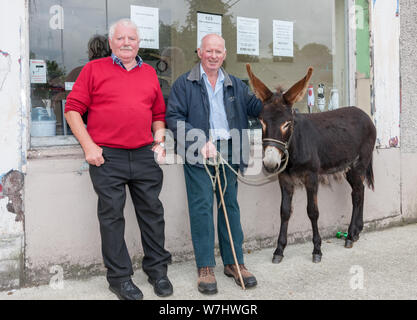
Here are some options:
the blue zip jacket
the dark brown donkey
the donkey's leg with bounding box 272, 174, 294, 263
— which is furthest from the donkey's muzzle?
the donkey's leg with bounding box 272, 174, 294, 263

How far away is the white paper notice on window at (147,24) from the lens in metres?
3.89

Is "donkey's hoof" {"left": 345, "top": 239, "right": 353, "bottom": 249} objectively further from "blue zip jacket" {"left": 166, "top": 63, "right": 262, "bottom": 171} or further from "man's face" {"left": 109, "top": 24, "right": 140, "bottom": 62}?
"man's face" {"left": 109, "top": 24, "right": 140, "bottom": 62}

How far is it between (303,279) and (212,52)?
1.99 metres

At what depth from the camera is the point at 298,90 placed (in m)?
3.27

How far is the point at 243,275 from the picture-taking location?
319 centimetres

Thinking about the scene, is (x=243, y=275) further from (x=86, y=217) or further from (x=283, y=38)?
(x=283, y=38)

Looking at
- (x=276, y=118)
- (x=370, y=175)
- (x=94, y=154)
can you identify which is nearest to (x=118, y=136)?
(x=94, y=154)

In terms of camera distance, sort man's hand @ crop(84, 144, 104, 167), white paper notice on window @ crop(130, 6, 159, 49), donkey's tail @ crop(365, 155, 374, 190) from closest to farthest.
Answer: man's hand @ crop(84, 144, 104, 167), white paper notice on window @ crop(130, 6, 159, 49), donkey's tail @ crop(365, 155, 374, 190)

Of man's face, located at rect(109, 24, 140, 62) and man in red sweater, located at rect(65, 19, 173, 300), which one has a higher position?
A: man's face, located at rect(109, 24, 140, 62)

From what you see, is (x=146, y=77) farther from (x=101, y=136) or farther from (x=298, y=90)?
(x=298, y=90)

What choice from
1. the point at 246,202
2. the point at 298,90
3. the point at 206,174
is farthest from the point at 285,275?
the point at 298,90

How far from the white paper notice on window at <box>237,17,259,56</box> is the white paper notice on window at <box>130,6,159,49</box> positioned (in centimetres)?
102

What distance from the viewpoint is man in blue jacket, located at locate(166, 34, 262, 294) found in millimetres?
3025

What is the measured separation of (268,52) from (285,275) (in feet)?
8.59
